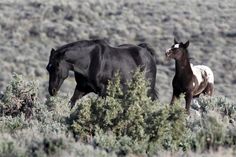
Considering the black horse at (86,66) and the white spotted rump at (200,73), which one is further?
the white spotted rump at (200,73)

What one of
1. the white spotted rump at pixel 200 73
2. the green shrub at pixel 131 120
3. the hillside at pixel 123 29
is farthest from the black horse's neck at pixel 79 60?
the hillside at pixel 123 29

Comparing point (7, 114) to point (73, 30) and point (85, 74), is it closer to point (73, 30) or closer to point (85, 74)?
point (85, 74)

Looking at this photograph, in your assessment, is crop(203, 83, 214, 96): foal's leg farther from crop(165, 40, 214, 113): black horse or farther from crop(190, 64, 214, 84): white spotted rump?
crop(165, 40, 214, 113): black horse

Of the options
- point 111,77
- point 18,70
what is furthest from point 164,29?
point 111,77

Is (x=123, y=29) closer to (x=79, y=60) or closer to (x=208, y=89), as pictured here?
(x=208, y=89)

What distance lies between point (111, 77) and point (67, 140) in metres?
5.04

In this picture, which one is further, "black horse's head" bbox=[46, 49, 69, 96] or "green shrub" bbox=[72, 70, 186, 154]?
"black horse's head" bbox=[46, 49, 69, 96]

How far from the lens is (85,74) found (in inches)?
529

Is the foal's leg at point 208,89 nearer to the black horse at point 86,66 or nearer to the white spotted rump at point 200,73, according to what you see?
the white spotted rump at point 200,73

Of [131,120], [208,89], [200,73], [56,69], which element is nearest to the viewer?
[131,120]

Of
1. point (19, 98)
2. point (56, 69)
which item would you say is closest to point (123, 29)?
point (19, 98)

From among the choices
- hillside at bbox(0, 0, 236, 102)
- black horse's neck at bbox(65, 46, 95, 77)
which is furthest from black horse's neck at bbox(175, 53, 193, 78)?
hillside at bbox(0, 0, 236, 102)

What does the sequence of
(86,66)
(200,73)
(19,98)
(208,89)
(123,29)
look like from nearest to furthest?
(86,66) < (19,98) < (200,73) < (208,89) < (123,29)

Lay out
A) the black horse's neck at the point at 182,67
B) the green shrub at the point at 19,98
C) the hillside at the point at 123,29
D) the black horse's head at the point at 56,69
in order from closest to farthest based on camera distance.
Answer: the black horse's head at the point at 56,69, the green shrub at the point at 19,98, the black horse's neck at the point at 182,67, the hillside at the point at 123,29
